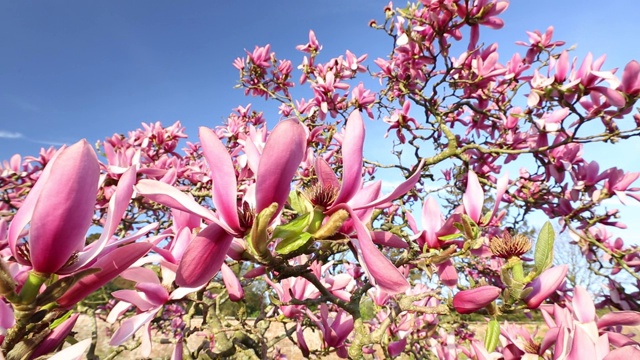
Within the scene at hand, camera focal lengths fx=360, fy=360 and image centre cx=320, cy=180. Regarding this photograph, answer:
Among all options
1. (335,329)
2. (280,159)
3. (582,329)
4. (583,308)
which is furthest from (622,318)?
(280,159)

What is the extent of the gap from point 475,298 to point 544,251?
22cm

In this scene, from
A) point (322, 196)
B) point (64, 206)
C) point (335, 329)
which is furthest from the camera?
point (335, 329)

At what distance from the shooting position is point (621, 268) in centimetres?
234

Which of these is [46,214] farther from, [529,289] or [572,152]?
[572,152]

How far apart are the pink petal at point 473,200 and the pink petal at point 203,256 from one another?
788 millimetres

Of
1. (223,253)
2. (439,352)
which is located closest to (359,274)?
(439,352)

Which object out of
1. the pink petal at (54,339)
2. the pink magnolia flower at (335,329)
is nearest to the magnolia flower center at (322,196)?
the pink petal at (54,339)

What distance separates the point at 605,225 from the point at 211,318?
269 cm

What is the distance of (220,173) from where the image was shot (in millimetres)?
542

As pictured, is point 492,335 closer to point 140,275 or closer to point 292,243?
point 292,243

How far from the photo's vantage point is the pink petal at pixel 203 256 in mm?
534

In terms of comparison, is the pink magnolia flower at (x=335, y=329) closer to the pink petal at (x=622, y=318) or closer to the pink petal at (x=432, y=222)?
the pink petal at (x=432, y=222)

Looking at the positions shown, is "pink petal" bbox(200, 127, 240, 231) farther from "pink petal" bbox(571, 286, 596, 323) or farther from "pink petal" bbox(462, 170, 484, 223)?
"pink petal" bbox(571, 286, 596, 323)

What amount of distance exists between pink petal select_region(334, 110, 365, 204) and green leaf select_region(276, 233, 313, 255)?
8cm
